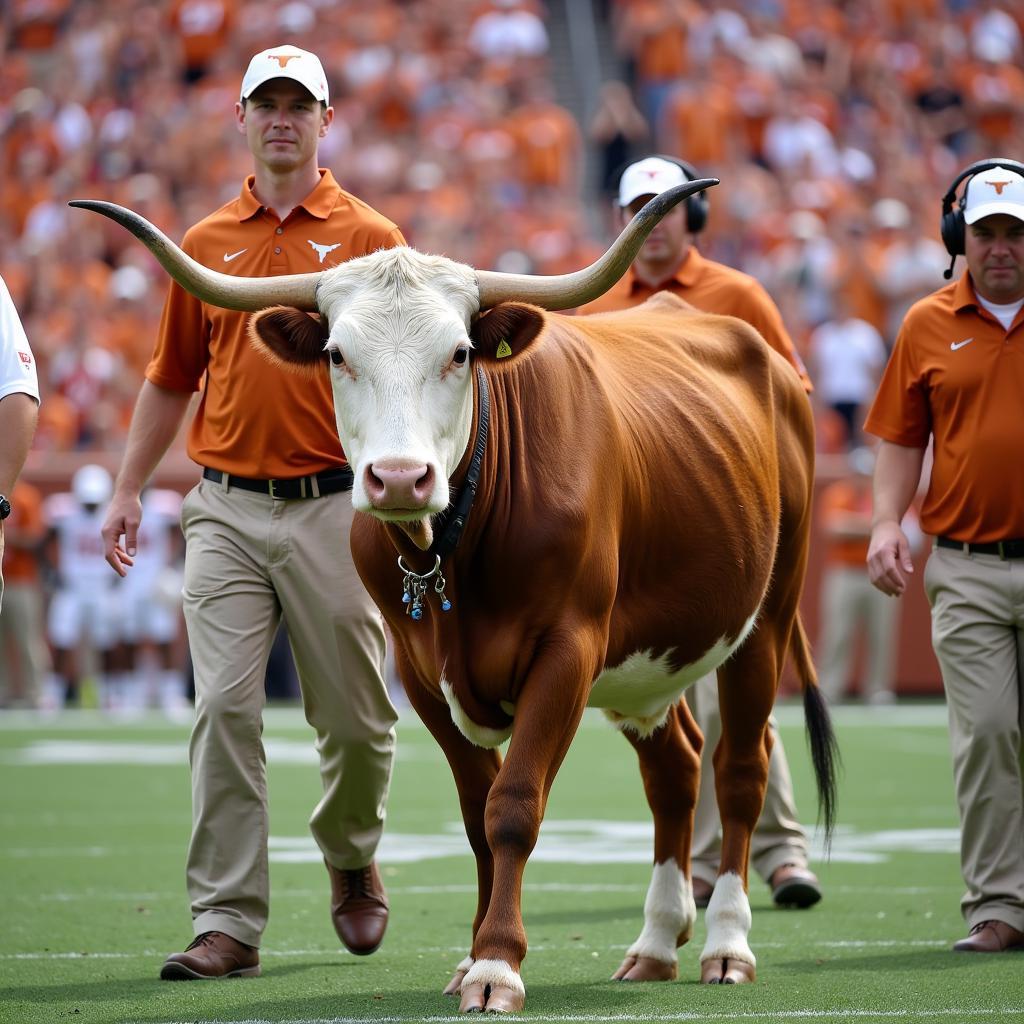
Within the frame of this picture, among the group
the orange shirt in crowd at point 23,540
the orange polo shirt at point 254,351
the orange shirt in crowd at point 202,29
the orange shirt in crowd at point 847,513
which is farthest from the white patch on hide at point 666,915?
the orange shirt in crowd at point 202,29

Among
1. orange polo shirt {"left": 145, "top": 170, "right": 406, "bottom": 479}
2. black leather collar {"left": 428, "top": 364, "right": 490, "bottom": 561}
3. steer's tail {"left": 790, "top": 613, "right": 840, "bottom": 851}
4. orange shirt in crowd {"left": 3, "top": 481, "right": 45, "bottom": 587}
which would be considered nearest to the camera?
black leather collar {"left": 428, "top": 364, "right": 490, "bottom": 561}

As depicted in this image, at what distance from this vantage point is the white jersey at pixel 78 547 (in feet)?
54.2

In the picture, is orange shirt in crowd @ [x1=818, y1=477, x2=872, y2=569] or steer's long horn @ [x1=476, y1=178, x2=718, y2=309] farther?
orange shirt in crowd @ [x1=818, y1=477, x2=872, y2=569]

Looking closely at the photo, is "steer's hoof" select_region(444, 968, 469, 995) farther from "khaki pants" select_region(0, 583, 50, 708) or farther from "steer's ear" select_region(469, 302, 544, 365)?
"khaki pants" select_region(0, 583, 50, 708)

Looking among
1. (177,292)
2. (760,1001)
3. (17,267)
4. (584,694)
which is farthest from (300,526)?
(17,267)

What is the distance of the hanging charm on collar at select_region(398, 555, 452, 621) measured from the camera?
5230 mm

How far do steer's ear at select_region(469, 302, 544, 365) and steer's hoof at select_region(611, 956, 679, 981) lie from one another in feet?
6.10

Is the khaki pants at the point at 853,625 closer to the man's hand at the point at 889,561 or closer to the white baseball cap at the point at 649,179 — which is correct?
the white baseball cap at the point at 649,179

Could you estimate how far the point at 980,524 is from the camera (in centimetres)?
648

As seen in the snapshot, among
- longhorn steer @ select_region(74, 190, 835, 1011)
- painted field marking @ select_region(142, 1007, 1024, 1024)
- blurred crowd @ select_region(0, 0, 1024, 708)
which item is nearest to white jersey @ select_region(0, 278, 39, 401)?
longhorn steer @ select_region(74, 190, 835, 1011)

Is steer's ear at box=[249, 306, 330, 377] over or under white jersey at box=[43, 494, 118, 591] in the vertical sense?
over

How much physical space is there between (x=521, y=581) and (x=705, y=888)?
2.71 m

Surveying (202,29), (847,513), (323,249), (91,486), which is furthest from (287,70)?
(202,29)

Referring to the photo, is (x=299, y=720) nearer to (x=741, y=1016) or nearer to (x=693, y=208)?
(x=693, y=208)
